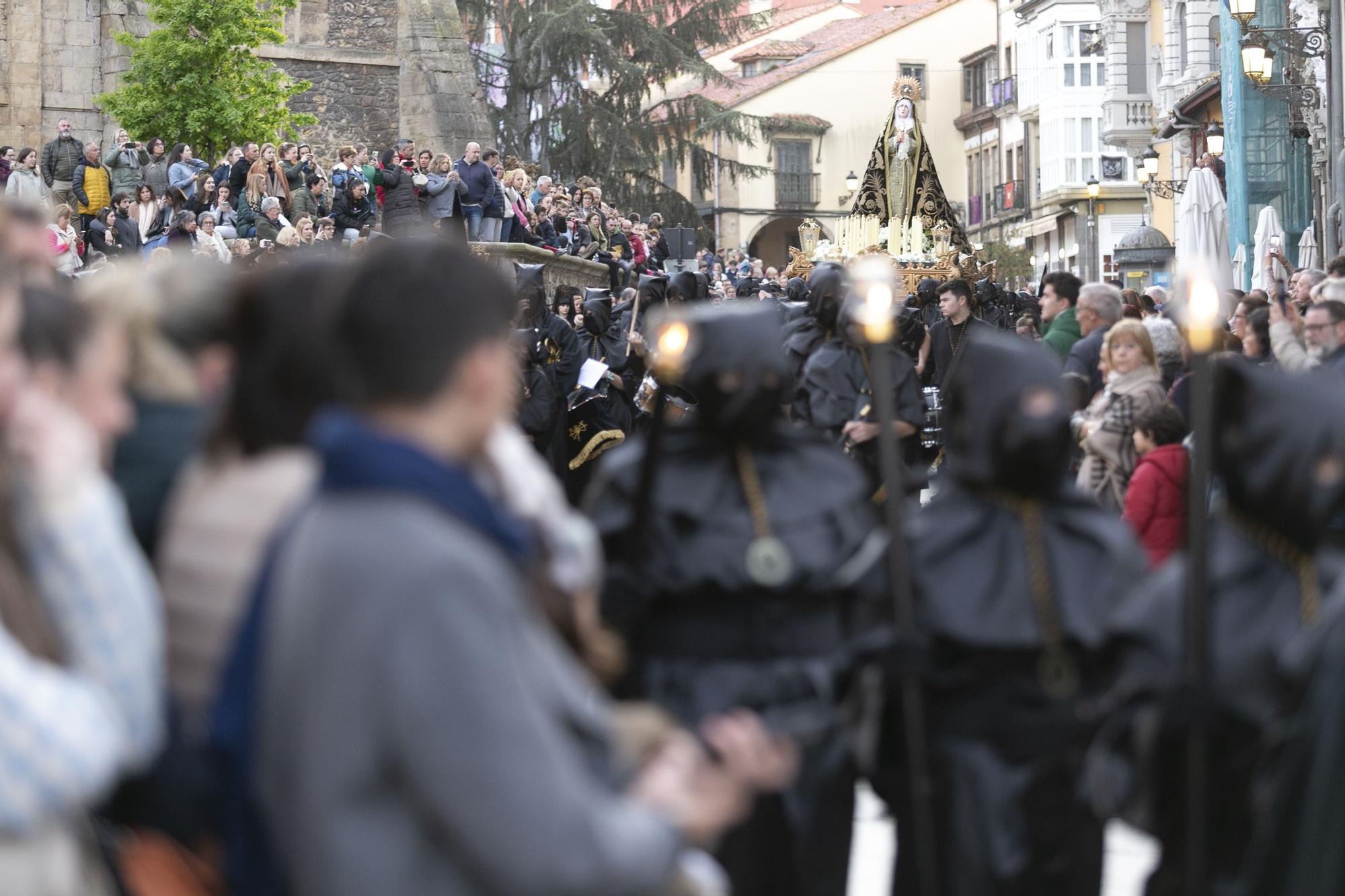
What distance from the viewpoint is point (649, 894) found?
8.92 feet

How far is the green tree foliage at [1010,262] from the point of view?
206 ft

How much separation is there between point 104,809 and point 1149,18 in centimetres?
5550

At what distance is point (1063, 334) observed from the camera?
11867mm

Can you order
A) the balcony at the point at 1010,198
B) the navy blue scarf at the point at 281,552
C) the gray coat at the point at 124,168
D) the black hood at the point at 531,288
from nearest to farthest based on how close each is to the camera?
1. the navy blue scarf at the point at 281,552
2. the black hood at the point at 531,288
3. the gray coat at the point at 124,168
4. the balcony at the point at 1010,198

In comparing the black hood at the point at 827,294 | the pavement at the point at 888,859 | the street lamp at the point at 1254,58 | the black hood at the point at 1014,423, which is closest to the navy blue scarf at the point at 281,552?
the black hood at the point at 1014,423

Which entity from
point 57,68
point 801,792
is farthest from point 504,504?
point 57,68

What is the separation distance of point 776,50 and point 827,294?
66010 mm

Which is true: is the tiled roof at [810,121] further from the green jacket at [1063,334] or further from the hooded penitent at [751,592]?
the hooded penitent at [751,592]

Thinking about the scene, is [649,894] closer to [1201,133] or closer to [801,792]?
[801,792]

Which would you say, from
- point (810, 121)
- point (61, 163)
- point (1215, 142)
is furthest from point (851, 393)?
point (810, 121)

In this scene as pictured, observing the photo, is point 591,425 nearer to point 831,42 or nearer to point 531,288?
point 531,288

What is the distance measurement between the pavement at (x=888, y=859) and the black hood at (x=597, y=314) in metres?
7.73

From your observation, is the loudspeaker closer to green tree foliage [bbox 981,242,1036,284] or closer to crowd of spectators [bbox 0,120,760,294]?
crowd of spectators [bbox 0,120,760,294]

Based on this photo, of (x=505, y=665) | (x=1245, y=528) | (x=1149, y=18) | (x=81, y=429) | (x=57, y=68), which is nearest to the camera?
(x=505, y=665)
